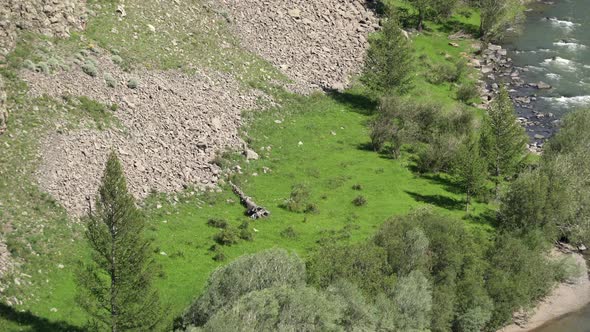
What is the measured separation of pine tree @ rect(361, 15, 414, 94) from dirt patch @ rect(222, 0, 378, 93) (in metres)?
4.38

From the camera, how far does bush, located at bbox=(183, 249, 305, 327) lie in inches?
2028

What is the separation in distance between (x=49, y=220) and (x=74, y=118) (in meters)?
13.2

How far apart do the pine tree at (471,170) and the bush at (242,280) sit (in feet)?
101

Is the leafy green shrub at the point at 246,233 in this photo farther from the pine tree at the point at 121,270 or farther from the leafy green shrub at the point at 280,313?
the pine tree at the point at 121,270

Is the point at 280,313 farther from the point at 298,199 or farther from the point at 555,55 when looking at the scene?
the point at 555,55

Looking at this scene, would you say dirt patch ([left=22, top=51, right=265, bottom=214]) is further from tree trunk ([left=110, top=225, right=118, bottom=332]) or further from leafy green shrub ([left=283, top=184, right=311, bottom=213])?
tree trunk ([left=110, top=225, right=118, bottom=332])

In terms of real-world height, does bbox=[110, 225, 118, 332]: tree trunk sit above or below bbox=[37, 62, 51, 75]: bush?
below

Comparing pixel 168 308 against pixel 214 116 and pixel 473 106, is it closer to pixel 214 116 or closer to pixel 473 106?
pixel 214 116

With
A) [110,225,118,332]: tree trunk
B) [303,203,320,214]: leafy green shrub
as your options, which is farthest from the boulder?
[110,225,118,332]: tree trunk

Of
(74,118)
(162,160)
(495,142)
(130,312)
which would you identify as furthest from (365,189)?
(130,312)

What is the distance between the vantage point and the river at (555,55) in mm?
106438

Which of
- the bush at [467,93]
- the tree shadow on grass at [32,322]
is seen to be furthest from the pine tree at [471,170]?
the tree shadow on grass at [32,322]

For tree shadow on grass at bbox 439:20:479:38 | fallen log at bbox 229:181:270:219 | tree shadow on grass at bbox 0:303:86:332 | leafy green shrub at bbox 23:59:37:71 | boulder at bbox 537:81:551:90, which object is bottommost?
tree shadow on grass at bbox 0:303:86:332

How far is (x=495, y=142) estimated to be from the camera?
8350 cm
